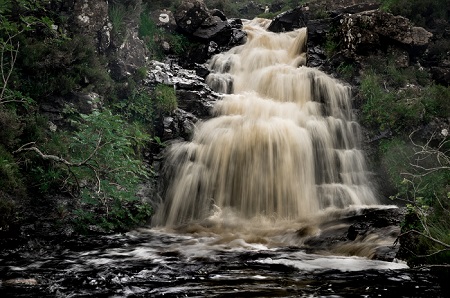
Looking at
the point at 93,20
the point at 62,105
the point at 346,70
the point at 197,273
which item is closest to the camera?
the point at 197,273

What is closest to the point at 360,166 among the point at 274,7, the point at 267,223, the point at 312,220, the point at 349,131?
the point at 349,131

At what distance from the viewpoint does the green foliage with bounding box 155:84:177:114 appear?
1130 cm

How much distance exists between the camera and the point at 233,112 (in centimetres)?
1223

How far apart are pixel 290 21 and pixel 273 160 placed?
1086cm

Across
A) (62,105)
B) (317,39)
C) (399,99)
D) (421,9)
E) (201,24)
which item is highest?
(201,24)

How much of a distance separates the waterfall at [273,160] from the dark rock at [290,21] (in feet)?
19.7

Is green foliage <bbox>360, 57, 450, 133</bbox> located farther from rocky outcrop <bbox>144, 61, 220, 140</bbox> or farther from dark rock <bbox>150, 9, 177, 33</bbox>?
dark rock <bbox>150, 9, 177, 33</bbox>

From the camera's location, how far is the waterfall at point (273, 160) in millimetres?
9477

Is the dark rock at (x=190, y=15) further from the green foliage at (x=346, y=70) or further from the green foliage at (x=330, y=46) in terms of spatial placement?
the green foliage at (x=346, y=70)

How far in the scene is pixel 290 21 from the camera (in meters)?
18.5

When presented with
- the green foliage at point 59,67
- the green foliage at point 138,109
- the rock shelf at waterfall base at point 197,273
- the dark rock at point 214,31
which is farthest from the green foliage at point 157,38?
the rock shelf at waterfall base at point 197,273

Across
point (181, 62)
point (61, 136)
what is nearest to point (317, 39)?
point (181, 62)

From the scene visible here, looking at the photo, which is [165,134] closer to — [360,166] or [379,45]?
[360,166]

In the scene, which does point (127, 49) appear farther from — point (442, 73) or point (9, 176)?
point (442, 73)
